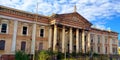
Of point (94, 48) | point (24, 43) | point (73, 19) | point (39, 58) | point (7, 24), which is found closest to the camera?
point (39, 58)

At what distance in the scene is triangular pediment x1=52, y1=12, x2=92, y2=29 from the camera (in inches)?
1212

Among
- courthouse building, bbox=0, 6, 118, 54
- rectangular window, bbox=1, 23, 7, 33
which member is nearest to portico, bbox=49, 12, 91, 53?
courthouse building, bbox=0, 6, 118, 54

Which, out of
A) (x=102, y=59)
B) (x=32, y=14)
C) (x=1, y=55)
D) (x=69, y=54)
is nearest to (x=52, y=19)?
(x=32, y=14)

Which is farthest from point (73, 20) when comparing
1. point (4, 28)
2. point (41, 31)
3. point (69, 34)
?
point (4, 28)

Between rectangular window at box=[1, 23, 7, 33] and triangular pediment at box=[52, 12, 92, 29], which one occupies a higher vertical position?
triangular pediment at box=[52, 12, 92, 29]

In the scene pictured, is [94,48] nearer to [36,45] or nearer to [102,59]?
[102,59]

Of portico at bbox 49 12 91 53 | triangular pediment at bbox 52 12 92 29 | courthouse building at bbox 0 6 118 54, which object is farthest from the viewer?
triangular pediment at bbox 52 12 92 29

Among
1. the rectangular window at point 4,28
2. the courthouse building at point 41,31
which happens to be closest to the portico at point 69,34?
the courthouse building at point 41,31

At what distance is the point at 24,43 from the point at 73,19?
42.4 feet

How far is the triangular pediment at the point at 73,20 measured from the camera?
3077 centimetres

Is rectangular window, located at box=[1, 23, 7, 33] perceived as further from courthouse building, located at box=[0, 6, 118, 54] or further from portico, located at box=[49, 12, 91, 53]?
portico, located at box=[49, 12, 91, 53]

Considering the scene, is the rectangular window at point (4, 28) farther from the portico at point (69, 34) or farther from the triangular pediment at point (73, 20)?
the triangular pediment at point (73, 20)

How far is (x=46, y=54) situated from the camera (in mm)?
24234

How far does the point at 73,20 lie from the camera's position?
33.6 m
